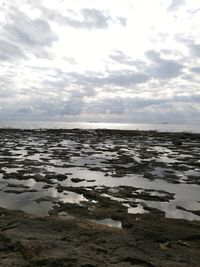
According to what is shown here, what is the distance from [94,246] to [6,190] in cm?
1040

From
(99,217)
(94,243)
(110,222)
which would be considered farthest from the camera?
(99,217)

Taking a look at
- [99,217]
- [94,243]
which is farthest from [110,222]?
[94,243]

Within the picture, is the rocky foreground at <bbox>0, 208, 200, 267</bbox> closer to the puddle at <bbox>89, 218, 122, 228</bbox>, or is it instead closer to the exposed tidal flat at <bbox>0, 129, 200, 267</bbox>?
the exposed tidal flat at <bbox>0, 129, 200, 267</bbox>

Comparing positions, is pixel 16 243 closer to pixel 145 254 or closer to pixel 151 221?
pixel 145 254

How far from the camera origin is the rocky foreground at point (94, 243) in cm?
852

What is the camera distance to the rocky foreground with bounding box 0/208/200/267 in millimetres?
8523

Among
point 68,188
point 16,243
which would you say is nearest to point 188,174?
point 68,188

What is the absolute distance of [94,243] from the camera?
32.1 feet

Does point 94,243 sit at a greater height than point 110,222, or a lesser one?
greater

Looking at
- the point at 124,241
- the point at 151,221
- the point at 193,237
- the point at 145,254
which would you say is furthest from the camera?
the point at 151,221

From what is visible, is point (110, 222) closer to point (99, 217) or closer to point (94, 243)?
point (99, 217)

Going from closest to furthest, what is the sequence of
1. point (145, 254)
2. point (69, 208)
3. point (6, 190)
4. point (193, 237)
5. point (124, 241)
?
point (145, 254) < point (124, 241) < point (193, 237) < point (69, 208) < point (6, 190)

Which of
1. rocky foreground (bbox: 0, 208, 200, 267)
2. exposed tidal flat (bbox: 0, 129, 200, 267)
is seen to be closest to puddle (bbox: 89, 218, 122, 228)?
exposed tidal flat (bbox: 0, 129, 200, 267)

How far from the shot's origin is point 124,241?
394 inches
